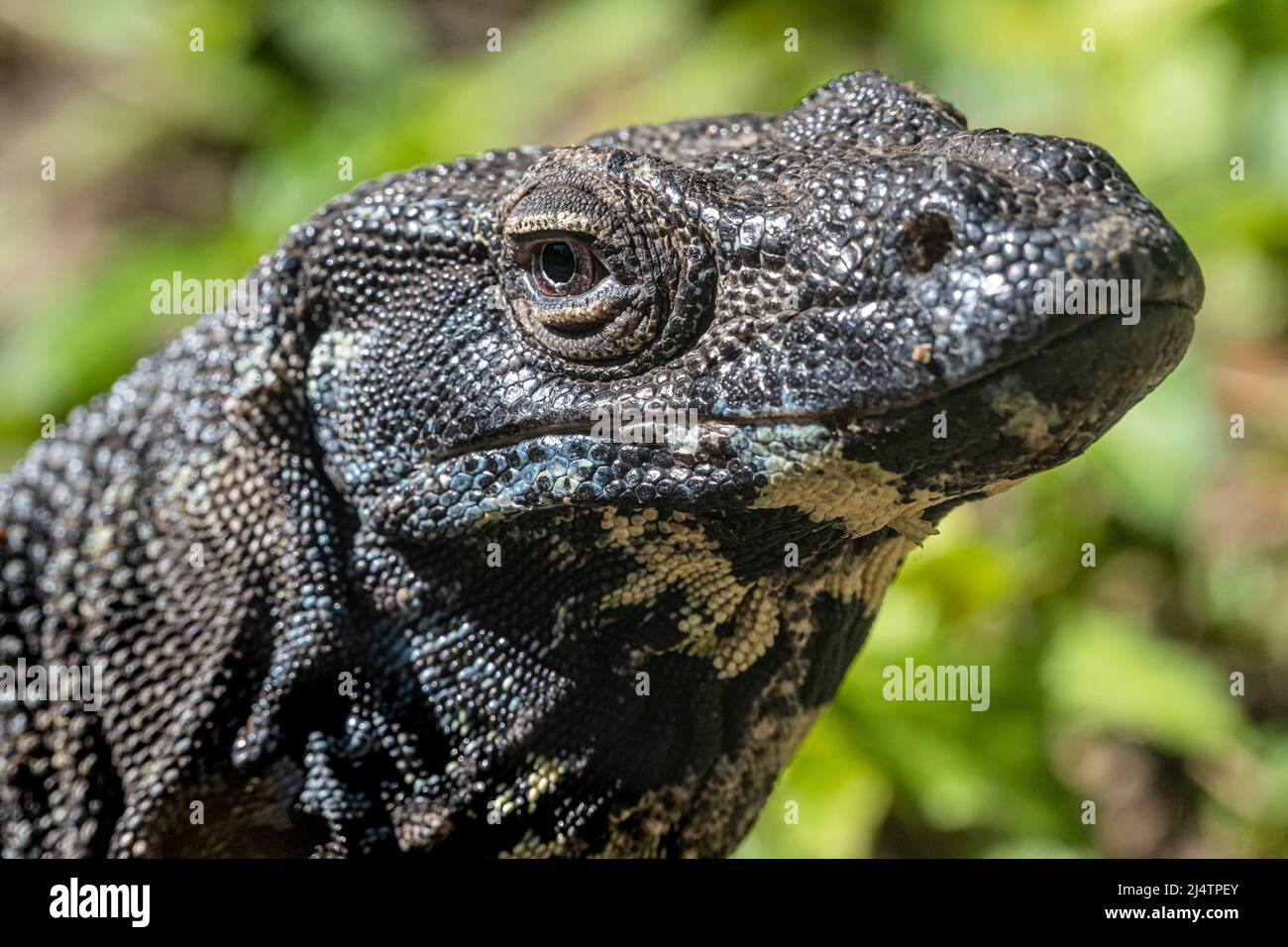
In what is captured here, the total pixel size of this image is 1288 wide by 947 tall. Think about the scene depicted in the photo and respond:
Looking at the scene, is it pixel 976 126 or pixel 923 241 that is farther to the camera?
pixel 976 126

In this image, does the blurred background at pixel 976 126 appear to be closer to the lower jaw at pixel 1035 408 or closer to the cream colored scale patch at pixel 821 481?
the cream colored scale patch at pixel 821 481

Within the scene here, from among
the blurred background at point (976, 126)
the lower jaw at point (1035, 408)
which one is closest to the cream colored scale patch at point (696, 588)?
the lower jaw at point (1035, 408)

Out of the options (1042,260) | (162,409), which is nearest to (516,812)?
(162,409)

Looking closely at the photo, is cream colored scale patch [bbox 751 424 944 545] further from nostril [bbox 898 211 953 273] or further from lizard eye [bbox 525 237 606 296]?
lizard eye [bbox 525 237 606 296]

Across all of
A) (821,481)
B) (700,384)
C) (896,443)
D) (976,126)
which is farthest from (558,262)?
(976,126)

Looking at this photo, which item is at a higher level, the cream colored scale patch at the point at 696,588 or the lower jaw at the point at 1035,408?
the lower jaw at the point at 1035,408

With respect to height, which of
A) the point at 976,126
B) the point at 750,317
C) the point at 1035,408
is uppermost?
the point at 976,126

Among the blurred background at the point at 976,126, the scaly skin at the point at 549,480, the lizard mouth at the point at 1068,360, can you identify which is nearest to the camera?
the lizard mouth at the point at 1068,360

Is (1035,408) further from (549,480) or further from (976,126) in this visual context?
(976,126)
